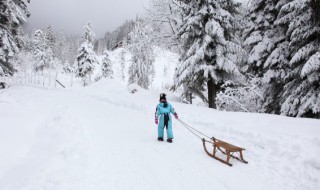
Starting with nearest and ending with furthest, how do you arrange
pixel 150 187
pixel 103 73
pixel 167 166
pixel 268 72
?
pixel 150 187 < pixel 167 166 < pixel 268 72 < pixel 103 73

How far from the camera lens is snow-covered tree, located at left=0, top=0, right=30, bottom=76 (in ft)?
59.6

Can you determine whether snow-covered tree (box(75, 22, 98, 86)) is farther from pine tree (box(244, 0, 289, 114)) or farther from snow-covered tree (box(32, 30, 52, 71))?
pine tree (box(244, 0, 289, 114))

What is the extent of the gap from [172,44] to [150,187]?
13100mm

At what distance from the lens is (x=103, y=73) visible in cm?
5388

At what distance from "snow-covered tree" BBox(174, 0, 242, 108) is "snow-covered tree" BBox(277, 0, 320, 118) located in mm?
2969

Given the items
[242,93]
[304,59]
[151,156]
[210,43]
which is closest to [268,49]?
[304,59]

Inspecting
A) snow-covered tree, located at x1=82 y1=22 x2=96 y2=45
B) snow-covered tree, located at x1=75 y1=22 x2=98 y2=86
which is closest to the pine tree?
snow-covered tree, located at x1=75 y1=22 x2=98 y2=86

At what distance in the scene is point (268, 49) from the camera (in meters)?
13.0

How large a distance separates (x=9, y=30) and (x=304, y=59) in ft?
70.7

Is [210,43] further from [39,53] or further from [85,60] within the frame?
[39,53]

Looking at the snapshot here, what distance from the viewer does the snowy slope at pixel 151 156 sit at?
16.7ft

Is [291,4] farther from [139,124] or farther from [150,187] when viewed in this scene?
[150,187]

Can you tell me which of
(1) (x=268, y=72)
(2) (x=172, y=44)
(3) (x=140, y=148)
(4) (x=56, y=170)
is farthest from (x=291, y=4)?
(4) (x=56, y=170)

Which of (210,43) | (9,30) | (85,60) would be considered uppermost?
(85,60)
